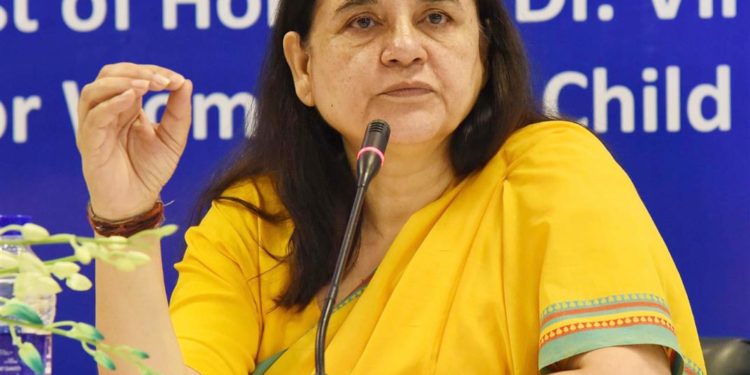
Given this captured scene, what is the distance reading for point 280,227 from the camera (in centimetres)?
193

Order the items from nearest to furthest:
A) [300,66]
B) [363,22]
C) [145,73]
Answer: [145,73], [363,22], [300,66]

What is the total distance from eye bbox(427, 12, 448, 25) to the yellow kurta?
22 cm

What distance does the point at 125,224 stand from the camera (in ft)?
4.90

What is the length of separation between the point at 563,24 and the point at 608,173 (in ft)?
2.23

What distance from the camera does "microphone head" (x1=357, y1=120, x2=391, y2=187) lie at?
1.33 meters

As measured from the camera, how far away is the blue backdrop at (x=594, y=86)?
7.39 feet

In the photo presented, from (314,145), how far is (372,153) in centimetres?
60

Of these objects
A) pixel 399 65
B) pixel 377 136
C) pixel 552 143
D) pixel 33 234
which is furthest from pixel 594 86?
pixel 33 234

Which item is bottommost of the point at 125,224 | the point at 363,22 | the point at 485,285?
the point at 485,285

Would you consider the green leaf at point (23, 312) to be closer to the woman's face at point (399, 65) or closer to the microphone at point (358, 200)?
the microphone at point (358, 200)

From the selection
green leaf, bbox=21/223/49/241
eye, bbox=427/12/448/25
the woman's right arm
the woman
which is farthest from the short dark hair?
green leaf, bbox=21/223/49/241

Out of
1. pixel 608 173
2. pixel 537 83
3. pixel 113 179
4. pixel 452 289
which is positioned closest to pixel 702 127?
pixel 537 83

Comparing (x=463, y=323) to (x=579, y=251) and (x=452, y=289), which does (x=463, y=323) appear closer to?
(x=452, y=289)

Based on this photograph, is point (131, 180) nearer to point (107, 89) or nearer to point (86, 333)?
point (107, 89)
